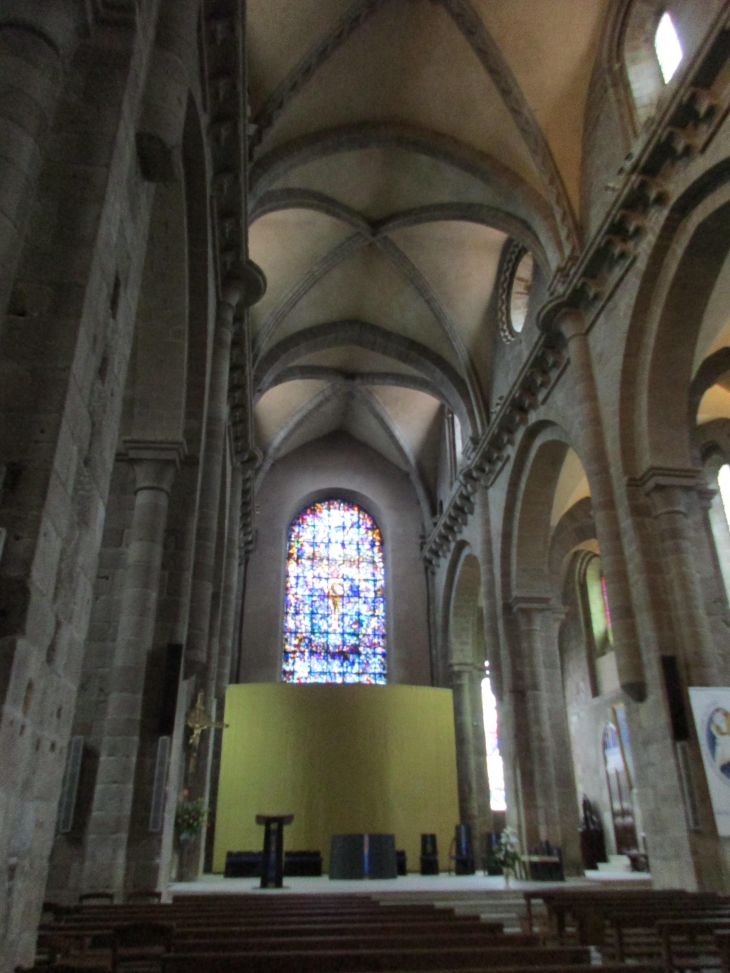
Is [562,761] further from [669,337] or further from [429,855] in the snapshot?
[669,337]

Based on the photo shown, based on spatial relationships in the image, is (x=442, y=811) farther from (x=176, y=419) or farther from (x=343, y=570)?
(x=176, y=419)

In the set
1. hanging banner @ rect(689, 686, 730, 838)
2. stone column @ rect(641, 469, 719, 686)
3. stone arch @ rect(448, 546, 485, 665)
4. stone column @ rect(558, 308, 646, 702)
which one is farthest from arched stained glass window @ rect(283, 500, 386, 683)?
hanging banner @ rect(689, 686, 730, 838)

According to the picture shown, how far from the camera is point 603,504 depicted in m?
11.0

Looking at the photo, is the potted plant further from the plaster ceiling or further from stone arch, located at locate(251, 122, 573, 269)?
stone arch, located at locate(251, 122, 573, 269)

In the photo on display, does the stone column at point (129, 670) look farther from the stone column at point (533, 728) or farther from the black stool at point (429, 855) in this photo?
the black stool at point (429, 855)

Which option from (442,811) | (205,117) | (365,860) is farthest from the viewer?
(442,811)

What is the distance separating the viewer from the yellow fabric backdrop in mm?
16172

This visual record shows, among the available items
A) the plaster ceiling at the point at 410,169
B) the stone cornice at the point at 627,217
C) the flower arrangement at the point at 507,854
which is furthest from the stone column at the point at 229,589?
the flower arrangement at the point at 507,854

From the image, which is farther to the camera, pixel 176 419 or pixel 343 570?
pixel 343 570

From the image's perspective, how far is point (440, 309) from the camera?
1758 centimetres

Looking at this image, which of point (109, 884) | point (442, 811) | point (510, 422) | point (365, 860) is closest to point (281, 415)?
point (510, 422)

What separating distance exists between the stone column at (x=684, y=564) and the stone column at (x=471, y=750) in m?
10.8

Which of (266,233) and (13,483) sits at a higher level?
(266,233)

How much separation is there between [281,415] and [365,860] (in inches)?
502
